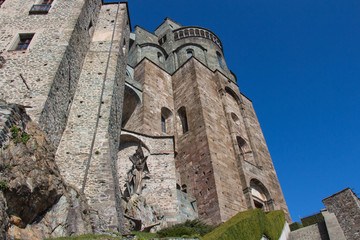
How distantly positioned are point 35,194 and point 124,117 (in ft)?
43.4

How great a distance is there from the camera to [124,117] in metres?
19.7

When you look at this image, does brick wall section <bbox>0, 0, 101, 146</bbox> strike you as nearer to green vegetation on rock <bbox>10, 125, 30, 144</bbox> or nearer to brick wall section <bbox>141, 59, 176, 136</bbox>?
green vegetation on rock <bbox>10, 125, 30, 144</bbox>

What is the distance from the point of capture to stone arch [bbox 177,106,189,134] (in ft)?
63.4

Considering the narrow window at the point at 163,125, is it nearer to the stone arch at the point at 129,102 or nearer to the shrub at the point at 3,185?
the stone arch at the point at 129,102

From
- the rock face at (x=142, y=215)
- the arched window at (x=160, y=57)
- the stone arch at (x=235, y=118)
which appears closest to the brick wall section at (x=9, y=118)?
the rock face at (x=142, y=215)

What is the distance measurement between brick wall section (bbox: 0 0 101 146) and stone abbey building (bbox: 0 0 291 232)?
0.13ft

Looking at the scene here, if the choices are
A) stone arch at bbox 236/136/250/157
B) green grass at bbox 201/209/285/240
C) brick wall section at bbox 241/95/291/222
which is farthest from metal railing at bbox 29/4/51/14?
stone arch at bbox 236/136/250/157

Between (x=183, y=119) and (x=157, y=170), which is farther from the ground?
(x=183, y=119)

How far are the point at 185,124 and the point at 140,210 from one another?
362 inches

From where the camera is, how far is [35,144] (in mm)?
7320

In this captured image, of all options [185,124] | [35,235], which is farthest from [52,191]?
[185,124]

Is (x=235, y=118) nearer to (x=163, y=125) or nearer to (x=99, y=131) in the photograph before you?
(x=163, y=125)

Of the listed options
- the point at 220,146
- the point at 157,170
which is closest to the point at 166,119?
the point at 220,146

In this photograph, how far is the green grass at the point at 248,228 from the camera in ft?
28.3
